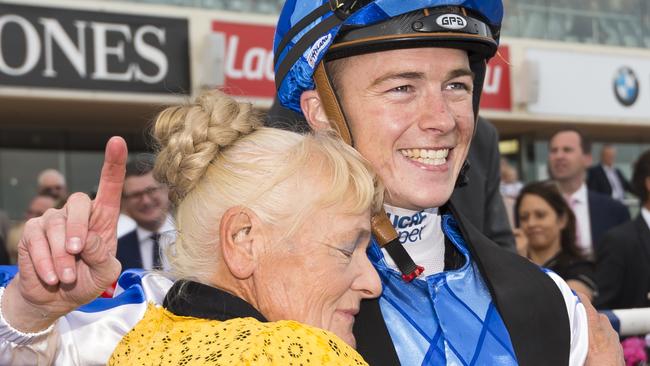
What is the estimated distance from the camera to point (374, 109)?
211 centimetres

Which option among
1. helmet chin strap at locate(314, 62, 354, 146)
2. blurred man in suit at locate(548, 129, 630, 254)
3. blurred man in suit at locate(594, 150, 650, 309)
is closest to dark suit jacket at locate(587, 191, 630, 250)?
blurred man in suit at locate(548, 129, 630, 254)

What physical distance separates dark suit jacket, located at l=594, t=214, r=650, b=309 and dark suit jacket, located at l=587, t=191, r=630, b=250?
4.32 ft

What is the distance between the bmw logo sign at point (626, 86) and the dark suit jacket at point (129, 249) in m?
10.1

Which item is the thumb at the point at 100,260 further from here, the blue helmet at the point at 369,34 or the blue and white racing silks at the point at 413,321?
the blue helmet at the point at 369,34

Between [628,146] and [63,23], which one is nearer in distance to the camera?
[63,23]

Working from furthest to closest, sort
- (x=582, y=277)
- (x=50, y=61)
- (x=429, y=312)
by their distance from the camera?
(x=50, y=61), (x=582, y=277), (x=429, y=312)

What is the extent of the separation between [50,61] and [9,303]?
8.57 m

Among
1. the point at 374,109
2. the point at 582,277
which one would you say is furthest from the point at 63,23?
the point at 374,109

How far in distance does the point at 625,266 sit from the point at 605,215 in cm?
154

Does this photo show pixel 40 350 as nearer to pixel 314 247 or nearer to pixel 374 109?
pixel 314 247

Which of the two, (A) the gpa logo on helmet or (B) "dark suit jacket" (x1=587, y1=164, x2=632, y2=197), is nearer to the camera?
(A) the gpa logo on helmet

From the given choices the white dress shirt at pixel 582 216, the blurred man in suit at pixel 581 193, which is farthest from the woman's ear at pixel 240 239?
the white dress shirt at pixel 582 216

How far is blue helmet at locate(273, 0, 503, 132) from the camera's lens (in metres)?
2.07

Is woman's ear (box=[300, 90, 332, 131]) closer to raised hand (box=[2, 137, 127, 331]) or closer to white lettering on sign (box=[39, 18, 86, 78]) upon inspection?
raised hand (box=[2, 137, 127, 331])
